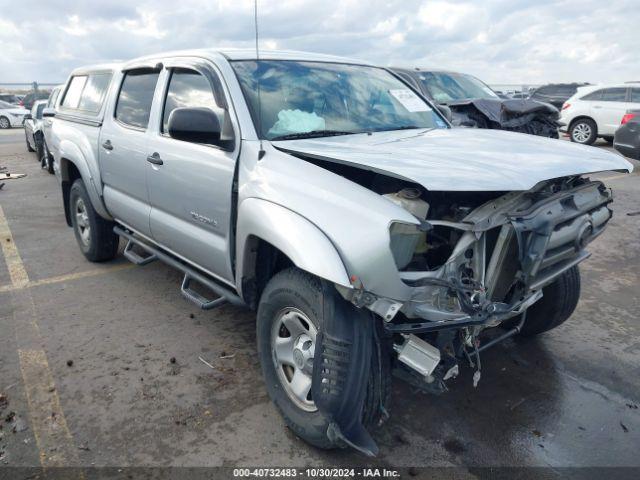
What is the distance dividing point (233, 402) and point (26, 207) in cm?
671

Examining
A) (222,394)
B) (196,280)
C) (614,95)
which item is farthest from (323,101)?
(614,95)

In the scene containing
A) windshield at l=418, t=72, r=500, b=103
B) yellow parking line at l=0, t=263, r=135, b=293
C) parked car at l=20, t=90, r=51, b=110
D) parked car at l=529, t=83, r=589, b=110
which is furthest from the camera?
parked car at l=20, t=90, r=51, b=110

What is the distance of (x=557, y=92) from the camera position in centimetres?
1895

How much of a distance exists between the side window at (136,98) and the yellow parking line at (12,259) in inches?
74.1

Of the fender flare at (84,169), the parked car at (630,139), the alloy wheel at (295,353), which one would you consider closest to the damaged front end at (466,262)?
the alloy wheel at (295,353)

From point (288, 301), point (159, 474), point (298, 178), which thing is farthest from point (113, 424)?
point (298, 178)

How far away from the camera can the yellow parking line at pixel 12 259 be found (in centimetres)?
502

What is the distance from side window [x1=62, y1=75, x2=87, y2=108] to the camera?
18.4ft

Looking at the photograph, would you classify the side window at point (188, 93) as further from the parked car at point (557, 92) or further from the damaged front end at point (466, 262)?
the parked car at point (557, 92)

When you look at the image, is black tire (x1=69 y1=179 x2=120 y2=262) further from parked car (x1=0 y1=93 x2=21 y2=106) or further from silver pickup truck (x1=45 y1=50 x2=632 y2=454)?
parked car (x1=0 y1=93 x2=21 y2=106)

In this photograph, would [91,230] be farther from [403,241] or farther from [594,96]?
[594,96]

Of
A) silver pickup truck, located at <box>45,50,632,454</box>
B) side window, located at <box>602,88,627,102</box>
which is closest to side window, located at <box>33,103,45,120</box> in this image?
silver pickup truck, located at <box>45,50,632,454</box>

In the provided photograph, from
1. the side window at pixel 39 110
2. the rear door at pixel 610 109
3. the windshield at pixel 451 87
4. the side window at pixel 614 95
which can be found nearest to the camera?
the windshield at pixel 451 87

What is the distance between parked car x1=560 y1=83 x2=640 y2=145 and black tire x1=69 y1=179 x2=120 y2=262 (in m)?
12.0
